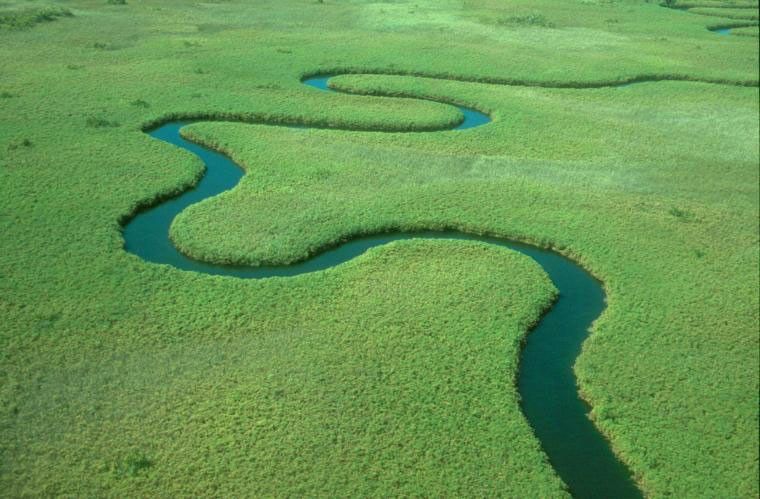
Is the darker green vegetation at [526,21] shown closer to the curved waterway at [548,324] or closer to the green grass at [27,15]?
the green grass at [27,15]

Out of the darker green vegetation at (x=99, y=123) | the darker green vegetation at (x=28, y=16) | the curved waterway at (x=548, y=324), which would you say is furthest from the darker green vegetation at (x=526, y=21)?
the darker green vegetation at (x=99, y=123)

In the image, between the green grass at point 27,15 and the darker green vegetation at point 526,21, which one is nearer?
the green grass at point 27,15

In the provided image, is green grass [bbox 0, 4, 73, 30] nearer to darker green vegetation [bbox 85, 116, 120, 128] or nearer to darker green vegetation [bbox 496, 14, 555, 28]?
darker green vegetation [bbox 85, 116, 120, 128]

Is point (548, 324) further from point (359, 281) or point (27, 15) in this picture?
point (27, 15)

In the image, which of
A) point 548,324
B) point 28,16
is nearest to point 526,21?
point 28,16

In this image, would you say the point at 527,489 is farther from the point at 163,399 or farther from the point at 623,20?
the point at 623,20

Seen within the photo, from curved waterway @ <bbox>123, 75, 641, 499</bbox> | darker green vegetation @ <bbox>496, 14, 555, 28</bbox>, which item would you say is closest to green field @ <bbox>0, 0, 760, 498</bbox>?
curved waterway @ <bbox>123, 75, 641, 499</bbox>

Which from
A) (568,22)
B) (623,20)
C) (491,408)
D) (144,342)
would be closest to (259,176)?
(144,342)
